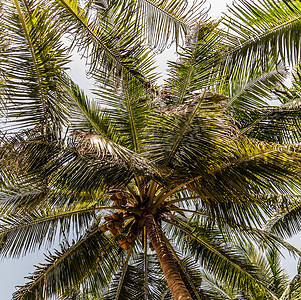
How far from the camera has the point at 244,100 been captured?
18.3 ft

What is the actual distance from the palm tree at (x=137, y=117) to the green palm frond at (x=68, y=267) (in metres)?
0.02

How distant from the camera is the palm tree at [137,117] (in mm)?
3616

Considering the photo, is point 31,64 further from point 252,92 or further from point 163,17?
point 252,92

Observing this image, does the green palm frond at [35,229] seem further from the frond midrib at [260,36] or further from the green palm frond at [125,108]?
the frond midrib at [260,36]

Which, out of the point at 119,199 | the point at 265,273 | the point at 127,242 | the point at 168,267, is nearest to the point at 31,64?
the point at 119,199

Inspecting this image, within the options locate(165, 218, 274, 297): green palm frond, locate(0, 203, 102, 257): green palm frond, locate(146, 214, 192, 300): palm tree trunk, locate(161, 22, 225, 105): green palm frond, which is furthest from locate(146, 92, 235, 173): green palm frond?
locate(0, 203, 102, 257): green palm frond

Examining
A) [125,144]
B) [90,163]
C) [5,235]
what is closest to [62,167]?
[90,163]

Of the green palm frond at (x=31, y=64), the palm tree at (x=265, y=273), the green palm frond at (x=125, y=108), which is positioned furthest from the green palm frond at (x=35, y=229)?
the palm tree at (x=265, y=273)

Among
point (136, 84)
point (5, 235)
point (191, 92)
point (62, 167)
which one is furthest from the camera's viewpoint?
point (5, 235)

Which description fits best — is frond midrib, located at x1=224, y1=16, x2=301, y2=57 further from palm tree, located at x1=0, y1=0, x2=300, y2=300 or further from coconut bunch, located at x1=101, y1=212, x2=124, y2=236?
coconut bunch, located at x1=101, y1=212, x2=124, y2=236

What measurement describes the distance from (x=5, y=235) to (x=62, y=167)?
2.36m

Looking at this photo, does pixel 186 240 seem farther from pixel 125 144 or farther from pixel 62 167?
pixel 62 167

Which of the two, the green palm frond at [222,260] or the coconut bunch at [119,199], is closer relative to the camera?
the coconut bunch at [119,199]

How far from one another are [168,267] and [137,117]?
7.09 feet
